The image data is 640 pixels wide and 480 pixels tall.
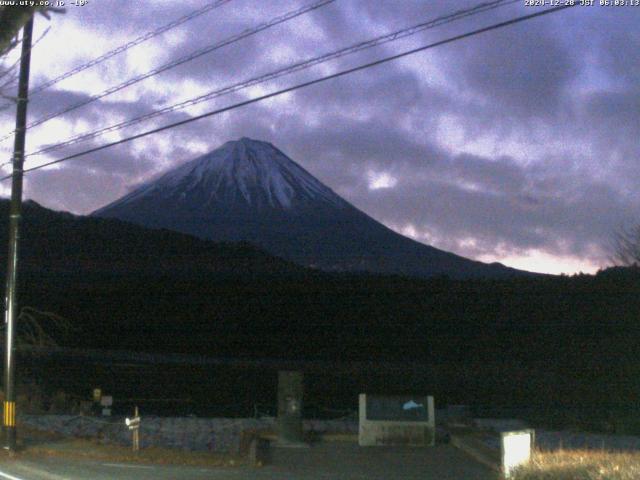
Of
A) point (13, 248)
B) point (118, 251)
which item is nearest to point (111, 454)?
point (13, 248)

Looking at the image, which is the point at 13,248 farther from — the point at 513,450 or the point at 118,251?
the point at 118,251

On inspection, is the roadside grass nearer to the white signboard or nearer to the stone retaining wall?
the stone retaining wall

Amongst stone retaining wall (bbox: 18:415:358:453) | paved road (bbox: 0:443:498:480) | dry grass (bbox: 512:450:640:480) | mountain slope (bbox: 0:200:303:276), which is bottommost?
stone retaining wall (bbox: 18:415:358:453)

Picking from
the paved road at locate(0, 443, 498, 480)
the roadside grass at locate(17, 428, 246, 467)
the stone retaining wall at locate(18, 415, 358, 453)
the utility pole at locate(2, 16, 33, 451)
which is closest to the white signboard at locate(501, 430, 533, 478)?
the paved road at locate(0, 443, 498, 480)

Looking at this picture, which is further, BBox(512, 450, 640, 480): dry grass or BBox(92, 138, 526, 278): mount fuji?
BBox(92, 138, 526, 278): mount fuji

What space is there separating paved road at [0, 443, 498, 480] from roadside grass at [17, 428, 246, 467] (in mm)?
595

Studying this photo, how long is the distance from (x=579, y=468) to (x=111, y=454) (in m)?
9.65

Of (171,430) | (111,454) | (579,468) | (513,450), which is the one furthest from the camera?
(171,430)

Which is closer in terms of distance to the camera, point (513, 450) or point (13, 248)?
point (513, 450)

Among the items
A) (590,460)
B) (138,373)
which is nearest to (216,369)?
(138,373)

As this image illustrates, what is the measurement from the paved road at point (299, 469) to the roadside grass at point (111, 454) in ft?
1.95

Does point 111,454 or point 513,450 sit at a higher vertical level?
point 513,450

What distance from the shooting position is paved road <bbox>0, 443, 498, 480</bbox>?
14.5 metres

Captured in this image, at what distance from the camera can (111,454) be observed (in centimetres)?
1770
